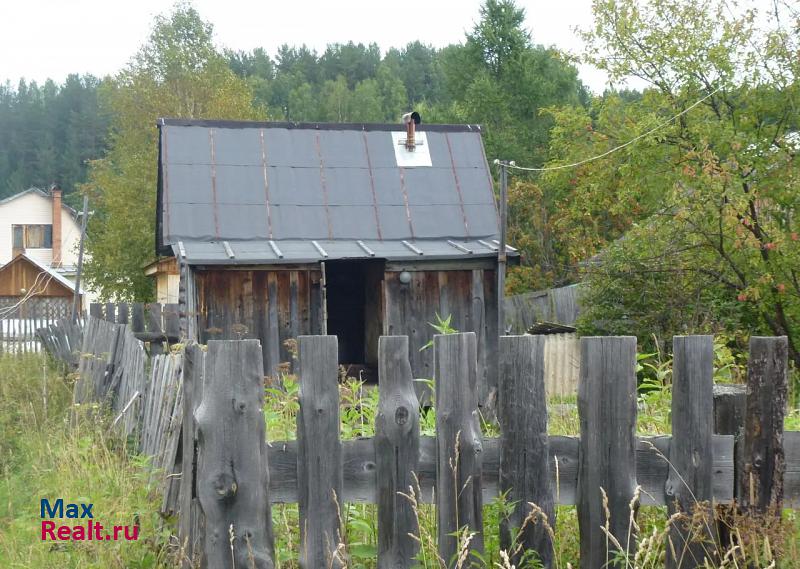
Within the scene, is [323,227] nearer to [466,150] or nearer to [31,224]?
[466,150]

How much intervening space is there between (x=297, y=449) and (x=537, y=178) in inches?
1315

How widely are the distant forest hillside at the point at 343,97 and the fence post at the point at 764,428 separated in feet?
109

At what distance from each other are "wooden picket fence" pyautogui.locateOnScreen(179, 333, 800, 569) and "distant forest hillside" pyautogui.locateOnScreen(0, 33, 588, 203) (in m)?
33.1

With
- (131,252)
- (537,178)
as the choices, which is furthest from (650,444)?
(537,178)

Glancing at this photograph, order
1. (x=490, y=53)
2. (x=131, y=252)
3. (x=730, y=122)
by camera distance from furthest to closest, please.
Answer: (x=490, y=53), (x=131, y=252), (x=730, y=122)

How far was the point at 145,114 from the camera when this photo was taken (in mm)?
33250

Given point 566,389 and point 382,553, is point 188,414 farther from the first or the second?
point 566,389

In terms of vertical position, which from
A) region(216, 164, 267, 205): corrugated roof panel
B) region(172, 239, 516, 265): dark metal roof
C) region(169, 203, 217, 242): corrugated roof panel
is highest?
region(216, 164, 267, 205): corrugated roof panel

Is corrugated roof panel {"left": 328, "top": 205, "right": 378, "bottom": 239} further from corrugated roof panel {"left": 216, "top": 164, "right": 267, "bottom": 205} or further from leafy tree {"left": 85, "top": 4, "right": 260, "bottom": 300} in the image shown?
leafy tree {"left": 85, "top": 4, "right": 260, "bottom": 300}

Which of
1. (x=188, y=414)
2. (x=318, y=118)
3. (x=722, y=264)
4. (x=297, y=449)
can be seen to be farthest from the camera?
(x=318, y=118)

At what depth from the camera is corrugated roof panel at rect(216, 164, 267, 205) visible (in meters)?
13.9

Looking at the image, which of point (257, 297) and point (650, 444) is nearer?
point (650, 444)

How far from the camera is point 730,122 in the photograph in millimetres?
13945

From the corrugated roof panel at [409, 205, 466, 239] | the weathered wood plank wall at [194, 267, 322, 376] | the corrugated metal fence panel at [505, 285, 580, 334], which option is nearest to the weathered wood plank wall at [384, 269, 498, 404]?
the corrugated roof panel at [409, 205, 466, 239]
